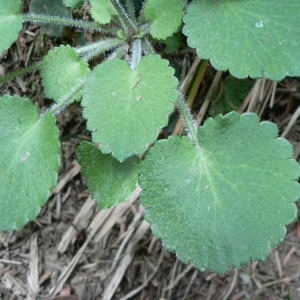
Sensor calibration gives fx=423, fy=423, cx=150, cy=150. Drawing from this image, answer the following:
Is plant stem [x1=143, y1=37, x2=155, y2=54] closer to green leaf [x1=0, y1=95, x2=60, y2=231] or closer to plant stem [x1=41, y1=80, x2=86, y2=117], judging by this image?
plant stem [x1=41, y1=80, x2=86, y2=117]

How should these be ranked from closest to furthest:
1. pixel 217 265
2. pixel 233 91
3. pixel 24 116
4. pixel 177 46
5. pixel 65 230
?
pixel 217 265, pixel 24 116, pixel 177 46, pixel 233 91, pixel 65 230

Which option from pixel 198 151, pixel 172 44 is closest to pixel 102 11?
pixel 172 44

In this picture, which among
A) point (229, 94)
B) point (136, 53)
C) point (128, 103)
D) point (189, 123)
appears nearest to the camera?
point (128, 103)

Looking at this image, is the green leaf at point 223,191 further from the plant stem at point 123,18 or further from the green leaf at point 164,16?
the plant stem at point 123,18

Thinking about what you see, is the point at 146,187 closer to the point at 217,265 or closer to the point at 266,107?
the point at 217,265

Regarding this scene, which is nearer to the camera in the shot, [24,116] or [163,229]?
[163,229]

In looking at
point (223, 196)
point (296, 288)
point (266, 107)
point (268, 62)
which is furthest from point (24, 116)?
point (296, 288)

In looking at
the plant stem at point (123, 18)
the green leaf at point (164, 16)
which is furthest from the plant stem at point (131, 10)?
the green leaf at point (164, 16)

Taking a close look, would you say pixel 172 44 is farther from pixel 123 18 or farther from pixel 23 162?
pixel 23 162
